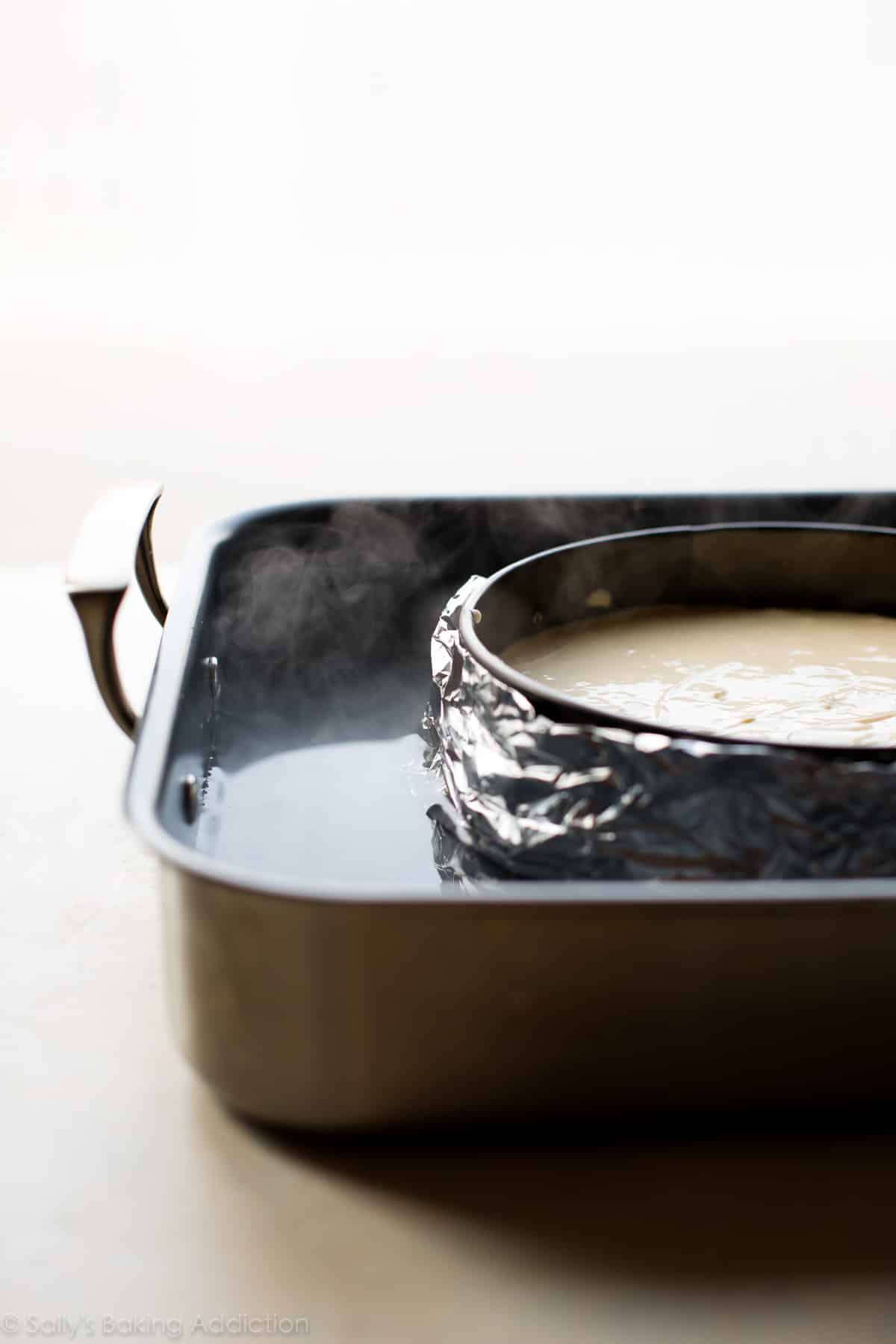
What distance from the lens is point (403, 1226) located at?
56 cm

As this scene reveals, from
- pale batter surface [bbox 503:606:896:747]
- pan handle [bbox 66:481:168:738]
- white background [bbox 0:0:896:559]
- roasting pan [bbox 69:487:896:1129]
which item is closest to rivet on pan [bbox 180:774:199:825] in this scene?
roasting pan [bbox 69:487:896:1129]

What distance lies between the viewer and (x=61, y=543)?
266cm

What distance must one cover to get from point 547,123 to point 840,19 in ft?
2.11

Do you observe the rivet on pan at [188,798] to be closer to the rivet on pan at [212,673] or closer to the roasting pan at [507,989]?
the roasting pan at [507,989]

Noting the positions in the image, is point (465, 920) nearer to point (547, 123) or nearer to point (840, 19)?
point (547, 123)

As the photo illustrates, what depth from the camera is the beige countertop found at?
0.52 meters

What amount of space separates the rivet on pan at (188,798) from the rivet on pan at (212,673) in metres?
0.15

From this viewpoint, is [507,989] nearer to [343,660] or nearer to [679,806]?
[679,806]

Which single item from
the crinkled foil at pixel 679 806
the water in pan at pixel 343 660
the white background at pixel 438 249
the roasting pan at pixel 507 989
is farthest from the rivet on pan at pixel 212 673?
the white background at pixel 438 249

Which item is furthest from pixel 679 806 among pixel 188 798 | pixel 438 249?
pixel 438 249

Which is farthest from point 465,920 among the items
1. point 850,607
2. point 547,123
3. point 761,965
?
point 547,123

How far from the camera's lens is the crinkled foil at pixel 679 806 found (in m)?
0.62

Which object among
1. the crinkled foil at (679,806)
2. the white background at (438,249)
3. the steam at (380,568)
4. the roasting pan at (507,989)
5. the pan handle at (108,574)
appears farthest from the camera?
the white background at (438,249)

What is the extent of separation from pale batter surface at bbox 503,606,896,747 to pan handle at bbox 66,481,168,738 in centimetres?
28
